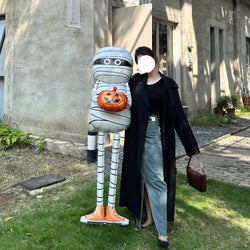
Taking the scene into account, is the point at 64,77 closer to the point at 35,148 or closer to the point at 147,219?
the point at 35,148

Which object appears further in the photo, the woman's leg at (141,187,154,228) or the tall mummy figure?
the woman's leg at (141,187,154,228)

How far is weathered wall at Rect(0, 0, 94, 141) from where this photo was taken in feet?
19.9

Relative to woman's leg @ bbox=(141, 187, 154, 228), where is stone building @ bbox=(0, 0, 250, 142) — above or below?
above

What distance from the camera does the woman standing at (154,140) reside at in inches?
108

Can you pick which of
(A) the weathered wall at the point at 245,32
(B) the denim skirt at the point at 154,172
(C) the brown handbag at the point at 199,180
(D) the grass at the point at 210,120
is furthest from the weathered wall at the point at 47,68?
(A) the weathered wall at the point at 245,32

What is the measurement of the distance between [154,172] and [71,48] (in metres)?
4.24

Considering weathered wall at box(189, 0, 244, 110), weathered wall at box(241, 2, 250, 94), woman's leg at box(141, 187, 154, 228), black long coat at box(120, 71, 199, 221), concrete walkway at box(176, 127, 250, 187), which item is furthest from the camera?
weathered wall at box(241, 2, 250, 94)

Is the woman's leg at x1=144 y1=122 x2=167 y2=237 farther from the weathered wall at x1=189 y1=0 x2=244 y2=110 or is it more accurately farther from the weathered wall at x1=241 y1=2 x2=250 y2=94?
the weathered wall at x1=241 y1=2 x2=250 y2=94

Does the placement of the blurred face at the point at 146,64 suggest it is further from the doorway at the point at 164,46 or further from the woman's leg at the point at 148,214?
the doorway at the point at 164,46

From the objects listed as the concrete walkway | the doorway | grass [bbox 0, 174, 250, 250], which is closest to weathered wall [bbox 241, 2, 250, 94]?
the doorway

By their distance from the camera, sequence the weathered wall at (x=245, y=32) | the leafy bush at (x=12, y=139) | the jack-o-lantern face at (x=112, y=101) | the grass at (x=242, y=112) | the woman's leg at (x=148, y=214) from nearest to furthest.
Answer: the jack-o-lantern face at (x=112, y=101) → the woman's leg at (x=148, y=214) → the leafy bush at (x=12, y=139) → the grass at (x=242, y=112) → the weathered wall at (x=245, y=32)

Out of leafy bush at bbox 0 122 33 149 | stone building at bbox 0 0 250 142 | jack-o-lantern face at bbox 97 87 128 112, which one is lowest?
leafy bush at bbox 0 122 33 149

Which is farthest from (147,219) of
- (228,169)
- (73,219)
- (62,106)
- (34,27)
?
(34,27)

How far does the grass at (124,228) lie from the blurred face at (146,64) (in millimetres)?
1577
